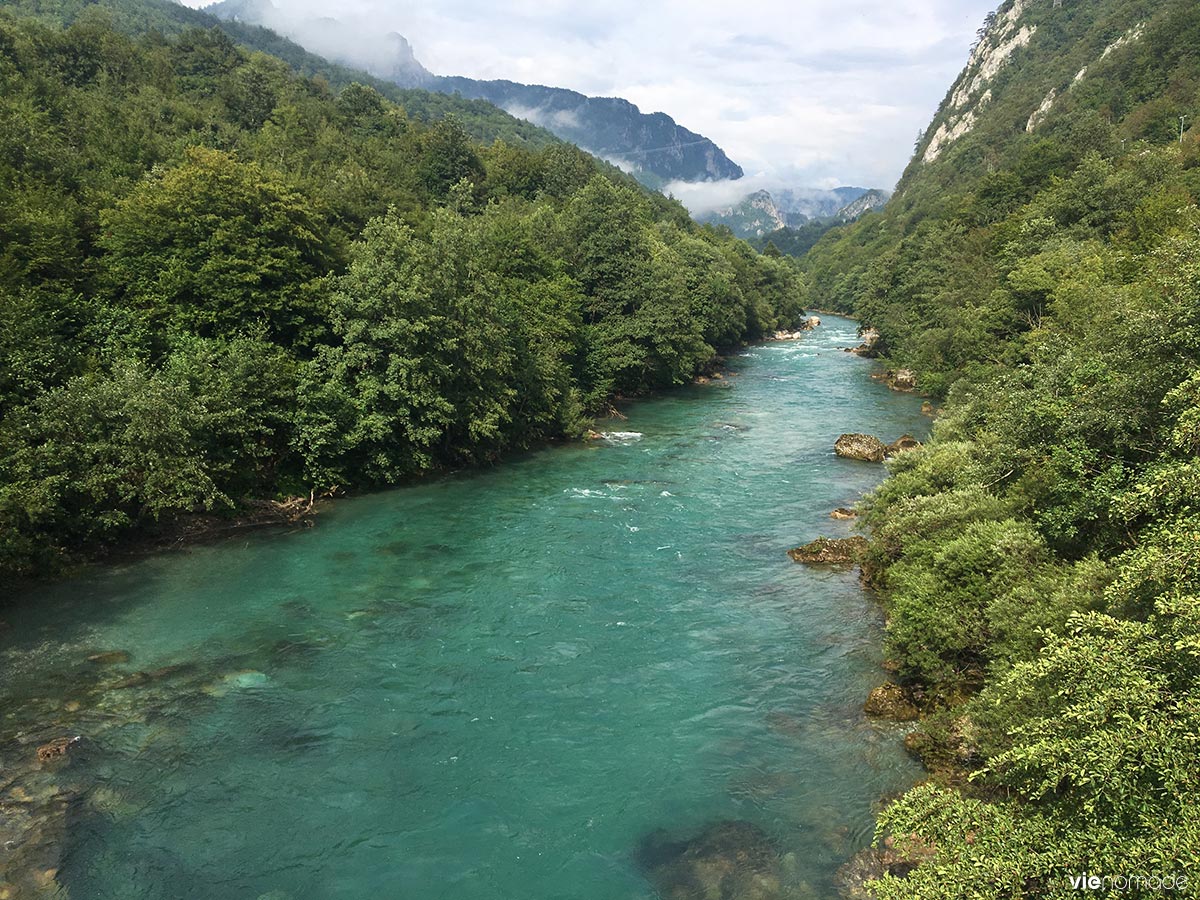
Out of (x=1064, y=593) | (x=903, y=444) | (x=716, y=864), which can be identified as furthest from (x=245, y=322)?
(x=903, y=444)

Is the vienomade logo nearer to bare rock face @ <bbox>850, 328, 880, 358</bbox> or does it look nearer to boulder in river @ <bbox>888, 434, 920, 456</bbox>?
boulder in river @ <bbox>888, 434, 920, 456</bbox>

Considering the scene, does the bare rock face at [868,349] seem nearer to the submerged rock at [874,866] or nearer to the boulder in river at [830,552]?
the boulder in river at [830,552]

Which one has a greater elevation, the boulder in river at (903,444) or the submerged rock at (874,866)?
the boulder in river at (903,444)

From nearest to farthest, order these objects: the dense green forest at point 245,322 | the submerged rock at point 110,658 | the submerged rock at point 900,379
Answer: the submerged rock at point 110,658 → the dense green forest at point 245,322 → the submerged rock at point 900,379

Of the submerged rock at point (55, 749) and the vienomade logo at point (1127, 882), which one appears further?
the submerged rock at point (55, 749)

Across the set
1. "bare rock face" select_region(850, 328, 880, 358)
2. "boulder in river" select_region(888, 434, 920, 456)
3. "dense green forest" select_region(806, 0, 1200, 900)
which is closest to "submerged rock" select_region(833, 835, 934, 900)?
"dense green forest" select_region(806, 0, 1200, 900)

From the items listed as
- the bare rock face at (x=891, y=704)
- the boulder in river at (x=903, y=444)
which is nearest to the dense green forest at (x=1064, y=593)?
the bare rock face at (x=891, y=704)
